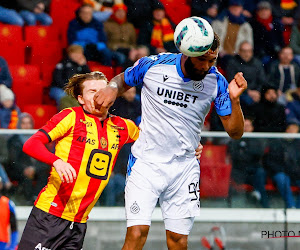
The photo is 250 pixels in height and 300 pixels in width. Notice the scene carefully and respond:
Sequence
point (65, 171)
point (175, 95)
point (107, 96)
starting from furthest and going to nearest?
point (175, 95)
point (107, 96)
point (65, 171)

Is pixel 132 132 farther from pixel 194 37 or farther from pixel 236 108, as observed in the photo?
pixel 194 37

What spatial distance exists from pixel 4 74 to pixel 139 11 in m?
1.62

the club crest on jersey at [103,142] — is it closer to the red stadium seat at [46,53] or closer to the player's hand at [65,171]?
the player's hand at [65,171]

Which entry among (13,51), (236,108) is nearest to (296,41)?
(13,51)

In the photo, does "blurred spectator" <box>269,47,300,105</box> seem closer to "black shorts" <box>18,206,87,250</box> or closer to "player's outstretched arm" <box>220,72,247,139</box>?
"player's outstretched arm" <box>220,72,247,139</box>

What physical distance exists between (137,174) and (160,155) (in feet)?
0.70

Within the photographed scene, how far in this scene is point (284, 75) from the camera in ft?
23.8

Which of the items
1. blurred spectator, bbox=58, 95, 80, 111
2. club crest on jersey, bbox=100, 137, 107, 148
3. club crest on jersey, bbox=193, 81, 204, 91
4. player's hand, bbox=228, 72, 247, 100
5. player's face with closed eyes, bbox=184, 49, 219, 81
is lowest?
blurred spectator, bbox=58, 95, 80, 111

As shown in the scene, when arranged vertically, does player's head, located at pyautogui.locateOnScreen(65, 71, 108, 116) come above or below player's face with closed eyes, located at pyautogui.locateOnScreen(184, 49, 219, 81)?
below

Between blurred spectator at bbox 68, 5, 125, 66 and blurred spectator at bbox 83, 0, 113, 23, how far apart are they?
7 centimetres

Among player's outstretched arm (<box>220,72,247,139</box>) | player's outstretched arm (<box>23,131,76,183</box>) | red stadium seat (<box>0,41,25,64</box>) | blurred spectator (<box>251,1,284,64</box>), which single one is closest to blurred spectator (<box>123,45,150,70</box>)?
red stadium seat (<box>0,41,25,64</box>)

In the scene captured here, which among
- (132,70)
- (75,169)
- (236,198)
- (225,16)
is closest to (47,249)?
(75,169)

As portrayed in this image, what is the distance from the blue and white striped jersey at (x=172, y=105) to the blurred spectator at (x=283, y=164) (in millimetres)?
1947

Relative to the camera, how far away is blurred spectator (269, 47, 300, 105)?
7.13 m
